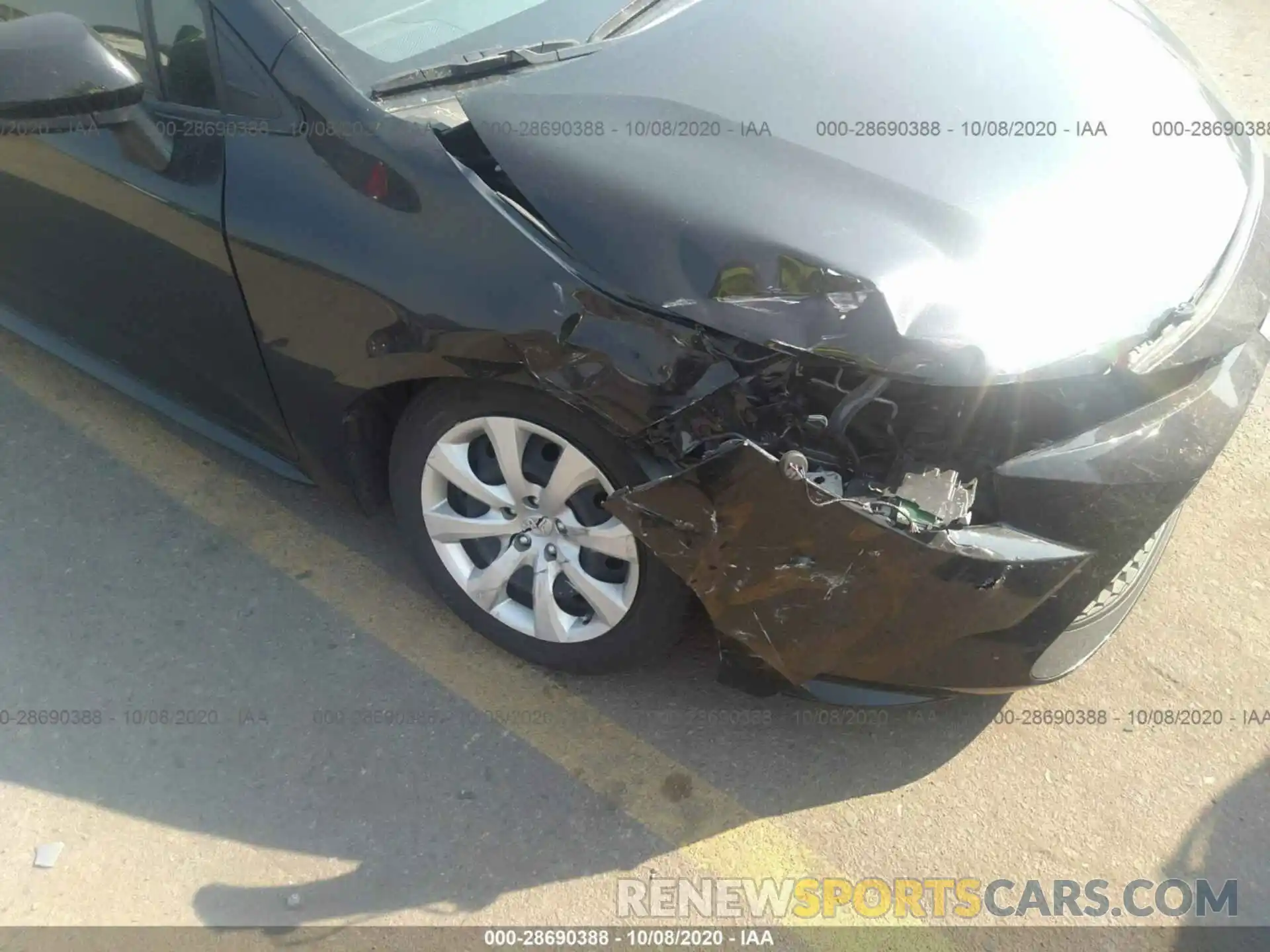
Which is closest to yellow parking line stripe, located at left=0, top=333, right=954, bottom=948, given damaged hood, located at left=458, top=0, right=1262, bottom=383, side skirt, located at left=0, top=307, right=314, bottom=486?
side skirt, located at left=0, top=307, right=314, bottom=486

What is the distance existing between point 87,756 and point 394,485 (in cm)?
98

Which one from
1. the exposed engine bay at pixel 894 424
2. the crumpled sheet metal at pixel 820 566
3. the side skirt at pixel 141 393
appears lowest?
the side skirt at pixel 141 393

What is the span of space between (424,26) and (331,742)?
1.72m

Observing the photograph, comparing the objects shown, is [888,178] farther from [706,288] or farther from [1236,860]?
[1236,860]

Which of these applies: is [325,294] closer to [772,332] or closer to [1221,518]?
[772,332]

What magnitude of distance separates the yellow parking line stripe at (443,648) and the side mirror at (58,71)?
1.21 m

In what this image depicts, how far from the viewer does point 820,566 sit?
201 cm

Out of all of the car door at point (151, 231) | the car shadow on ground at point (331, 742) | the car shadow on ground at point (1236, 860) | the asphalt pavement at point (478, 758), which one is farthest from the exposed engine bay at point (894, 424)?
the car door at point (151, 231)

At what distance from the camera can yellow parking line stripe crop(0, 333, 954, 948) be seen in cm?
235

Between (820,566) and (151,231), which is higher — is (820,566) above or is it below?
below

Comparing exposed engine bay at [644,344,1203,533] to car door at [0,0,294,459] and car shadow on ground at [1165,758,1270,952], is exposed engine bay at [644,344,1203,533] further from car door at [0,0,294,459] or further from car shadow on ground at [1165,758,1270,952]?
car door at [0,0,294,459]

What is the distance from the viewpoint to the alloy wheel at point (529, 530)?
2.32 meters

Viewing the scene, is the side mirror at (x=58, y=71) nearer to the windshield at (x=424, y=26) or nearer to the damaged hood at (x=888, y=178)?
the windshield at (x=424, y=26)

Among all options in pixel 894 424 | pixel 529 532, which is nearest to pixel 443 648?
pixel 529 532
